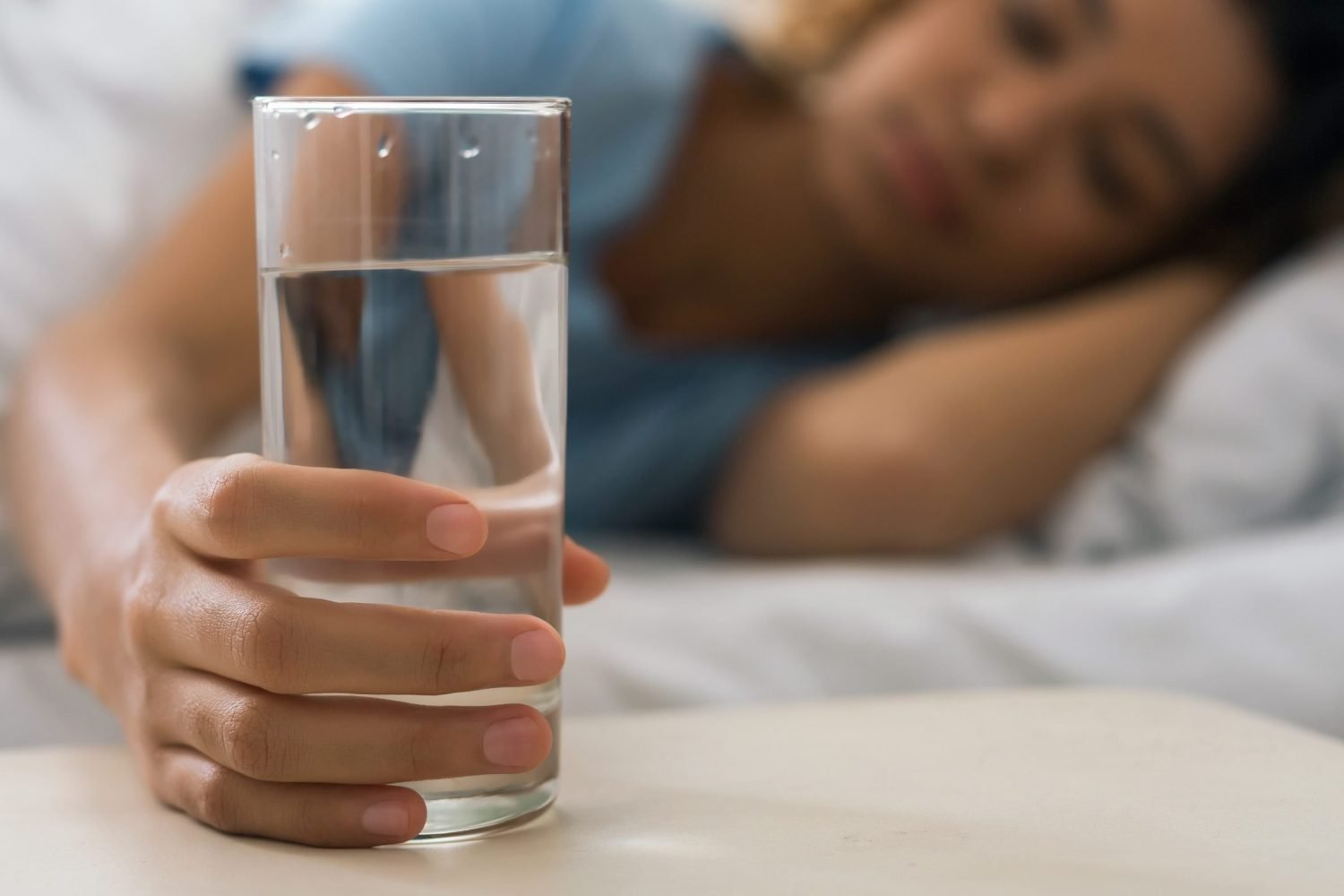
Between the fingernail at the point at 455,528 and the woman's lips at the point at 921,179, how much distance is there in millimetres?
1029

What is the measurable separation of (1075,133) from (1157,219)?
18 centimetres

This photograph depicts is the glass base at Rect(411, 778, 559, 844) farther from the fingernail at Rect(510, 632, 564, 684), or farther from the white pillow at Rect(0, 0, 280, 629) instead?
the white pillow at Rect(0, 0, 280, 629)

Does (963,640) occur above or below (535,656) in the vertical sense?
below

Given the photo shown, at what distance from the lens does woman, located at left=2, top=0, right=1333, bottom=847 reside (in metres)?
0.96

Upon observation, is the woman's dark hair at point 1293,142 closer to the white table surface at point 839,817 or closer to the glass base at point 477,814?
the white table surface at point 839,817

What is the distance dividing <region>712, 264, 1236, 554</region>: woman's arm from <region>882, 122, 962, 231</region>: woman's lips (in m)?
0.13

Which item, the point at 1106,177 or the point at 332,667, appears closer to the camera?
the point at 332,667

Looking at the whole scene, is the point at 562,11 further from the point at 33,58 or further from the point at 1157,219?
the point at 1157,219

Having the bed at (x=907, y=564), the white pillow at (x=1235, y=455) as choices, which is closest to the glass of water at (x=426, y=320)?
the bed at (x=907, y=564)

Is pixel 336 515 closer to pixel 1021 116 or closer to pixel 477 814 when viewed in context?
pixel 477 814

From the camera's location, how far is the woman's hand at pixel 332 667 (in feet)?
1.47

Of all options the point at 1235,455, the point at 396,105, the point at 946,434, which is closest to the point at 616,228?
the point at 946,434

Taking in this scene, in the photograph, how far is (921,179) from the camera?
4.56ft

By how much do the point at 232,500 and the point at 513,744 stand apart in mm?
125
